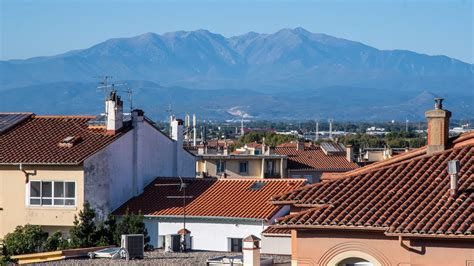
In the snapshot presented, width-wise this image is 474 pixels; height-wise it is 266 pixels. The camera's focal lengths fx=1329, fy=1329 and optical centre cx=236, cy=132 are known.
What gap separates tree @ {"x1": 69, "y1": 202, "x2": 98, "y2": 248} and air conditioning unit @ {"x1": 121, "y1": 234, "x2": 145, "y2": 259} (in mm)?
9802

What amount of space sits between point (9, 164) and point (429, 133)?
23.7 metres

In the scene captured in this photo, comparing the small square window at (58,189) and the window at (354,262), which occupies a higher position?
the small square window at (58,189)

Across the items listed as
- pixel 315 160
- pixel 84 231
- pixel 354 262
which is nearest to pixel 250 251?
pixel 354 262

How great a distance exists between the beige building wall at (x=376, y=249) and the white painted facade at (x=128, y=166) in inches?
926

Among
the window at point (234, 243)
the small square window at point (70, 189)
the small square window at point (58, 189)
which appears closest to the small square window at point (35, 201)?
the small square window at point (58, 189)

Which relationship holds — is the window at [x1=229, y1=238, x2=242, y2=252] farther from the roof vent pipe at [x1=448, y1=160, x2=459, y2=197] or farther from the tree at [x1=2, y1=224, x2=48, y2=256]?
the roof vent pipe at [x1=448, y1=160, x2=459, y2=197]

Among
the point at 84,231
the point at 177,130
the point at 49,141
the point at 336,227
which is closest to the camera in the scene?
the point at 336,227

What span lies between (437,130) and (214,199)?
23.3 metres

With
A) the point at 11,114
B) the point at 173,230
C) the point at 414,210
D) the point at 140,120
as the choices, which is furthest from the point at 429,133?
the point at 11,114

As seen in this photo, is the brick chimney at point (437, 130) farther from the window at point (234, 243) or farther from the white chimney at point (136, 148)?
the white chimney at point (136, 148)

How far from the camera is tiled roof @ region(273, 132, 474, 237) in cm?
1927

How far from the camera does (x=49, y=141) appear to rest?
150 feet

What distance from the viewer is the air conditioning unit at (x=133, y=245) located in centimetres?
2756

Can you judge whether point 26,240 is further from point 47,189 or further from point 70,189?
point 47,189
